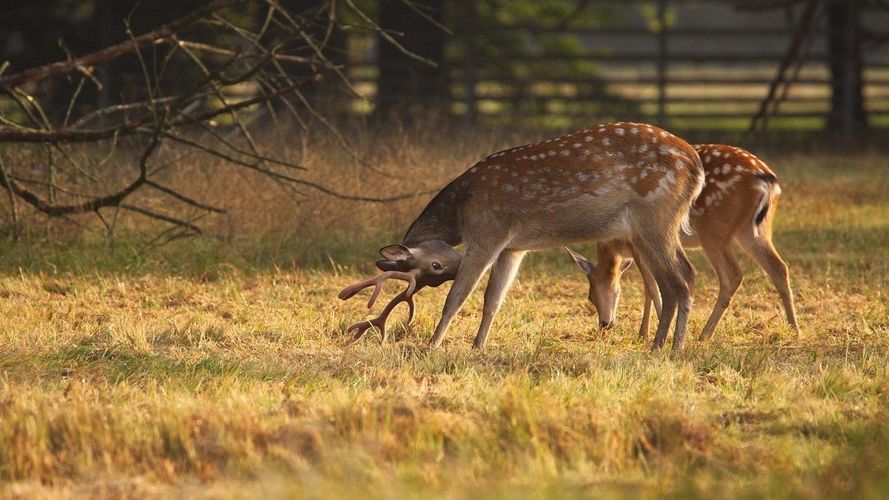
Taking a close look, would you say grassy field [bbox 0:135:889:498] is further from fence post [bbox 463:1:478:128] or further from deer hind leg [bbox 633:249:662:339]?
fence post [bbox 463:1:478:128]

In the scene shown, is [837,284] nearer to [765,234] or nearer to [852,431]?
[765,234]

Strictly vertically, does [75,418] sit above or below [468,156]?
above

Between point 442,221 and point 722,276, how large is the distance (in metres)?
1.65

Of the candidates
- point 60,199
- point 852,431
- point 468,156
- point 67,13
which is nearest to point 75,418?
point 852,431

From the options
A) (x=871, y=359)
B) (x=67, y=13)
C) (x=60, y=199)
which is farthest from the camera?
(x=67, y=13)

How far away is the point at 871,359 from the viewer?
6844 millimetres

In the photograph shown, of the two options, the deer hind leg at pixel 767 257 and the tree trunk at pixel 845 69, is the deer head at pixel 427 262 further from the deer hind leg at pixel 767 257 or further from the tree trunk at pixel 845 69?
the tree trunk at pixel 845 69

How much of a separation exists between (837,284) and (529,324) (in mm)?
2534

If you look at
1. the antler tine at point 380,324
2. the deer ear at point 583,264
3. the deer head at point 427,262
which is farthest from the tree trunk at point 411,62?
the antler tine at point 380,324

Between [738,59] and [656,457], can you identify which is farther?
[738,59]

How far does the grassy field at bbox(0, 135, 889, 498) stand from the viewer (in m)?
4.98

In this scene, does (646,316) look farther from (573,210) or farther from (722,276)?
(573,210)

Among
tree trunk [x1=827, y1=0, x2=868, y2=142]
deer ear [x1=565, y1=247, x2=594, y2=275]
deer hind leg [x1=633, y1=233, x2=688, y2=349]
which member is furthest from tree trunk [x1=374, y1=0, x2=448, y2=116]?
deer hind leg [x1=633, y1=233, x2=688, y2=349]

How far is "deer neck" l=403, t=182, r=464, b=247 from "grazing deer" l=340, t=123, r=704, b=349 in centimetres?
2
